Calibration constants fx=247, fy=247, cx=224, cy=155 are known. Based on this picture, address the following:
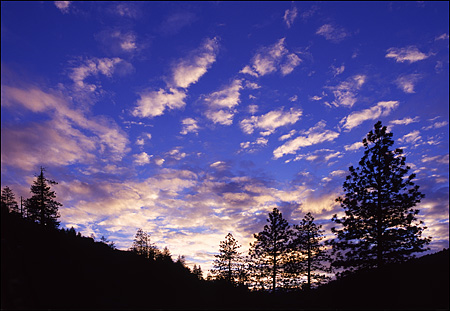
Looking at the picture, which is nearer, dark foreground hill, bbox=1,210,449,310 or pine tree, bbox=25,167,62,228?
dark foreground hill, bbox=1,210,449,310

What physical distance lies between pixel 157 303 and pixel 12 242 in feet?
29.4

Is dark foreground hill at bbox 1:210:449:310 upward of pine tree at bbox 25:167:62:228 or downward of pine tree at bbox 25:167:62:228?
downward

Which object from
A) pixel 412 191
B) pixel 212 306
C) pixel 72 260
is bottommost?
pixel 212 306

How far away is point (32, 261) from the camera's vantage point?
13562 mm

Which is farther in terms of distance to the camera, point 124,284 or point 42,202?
point 42,202

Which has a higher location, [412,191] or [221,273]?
[412,191]

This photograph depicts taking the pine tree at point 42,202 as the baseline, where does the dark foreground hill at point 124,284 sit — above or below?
below

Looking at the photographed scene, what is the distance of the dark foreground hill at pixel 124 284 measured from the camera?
12.0 m

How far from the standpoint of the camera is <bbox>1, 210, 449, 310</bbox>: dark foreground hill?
12.0 meters

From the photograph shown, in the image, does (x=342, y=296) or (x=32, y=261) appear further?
(x=342, y=296)

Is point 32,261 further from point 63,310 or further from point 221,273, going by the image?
point 221,273

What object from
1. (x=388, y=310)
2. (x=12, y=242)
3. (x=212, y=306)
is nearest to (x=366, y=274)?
(x=388, y=310)

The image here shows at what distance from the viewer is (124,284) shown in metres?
16.3

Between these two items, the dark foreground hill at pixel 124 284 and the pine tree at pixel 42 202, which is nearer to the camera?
the dark foreground hill at pixel 124 284
